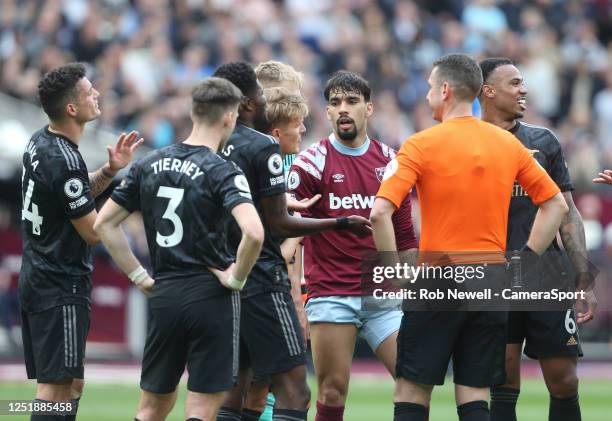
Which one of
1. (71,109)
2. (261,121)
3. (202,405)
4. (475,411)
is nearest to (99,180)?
(71,109)

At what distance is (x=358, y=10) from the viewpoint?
2389 centimetres

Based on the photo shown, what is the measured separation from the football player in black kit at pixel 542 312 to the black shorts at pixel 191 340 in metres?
2.40

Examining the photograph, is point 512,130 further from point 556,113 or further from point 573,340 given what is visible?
point 556,113

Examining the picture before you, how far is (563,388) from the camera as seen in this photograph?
9320mm

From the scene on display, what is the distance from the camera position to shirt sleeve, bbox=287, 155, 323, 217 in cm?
966

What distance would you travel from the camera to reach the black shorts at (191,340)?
788cm

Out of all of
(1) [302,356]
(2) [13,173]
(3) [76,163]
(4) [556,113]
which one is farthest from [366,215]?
(4) [556,113]

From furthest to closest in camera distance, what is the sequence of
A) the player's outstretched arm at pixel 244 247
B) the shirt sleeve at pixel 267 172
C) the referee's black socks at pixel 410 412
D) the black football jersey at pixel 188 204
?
the shirt sleeve at pixel 267 172, the referee's black socks at pixel 410 412, the black football jersey at pixel 188 204, the player's outstretched arm at pixel 244 247

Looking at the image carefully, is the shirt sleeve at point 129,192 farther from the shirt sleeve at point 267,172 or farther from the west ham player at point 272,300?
the shirt sleeve at point 267,172

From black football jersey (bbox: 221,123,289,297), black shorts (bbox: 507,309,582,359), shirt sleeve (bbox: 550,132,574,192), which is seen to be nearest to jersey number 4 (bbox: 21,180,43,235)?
black football jersey (bbox: 221,123,289,297)

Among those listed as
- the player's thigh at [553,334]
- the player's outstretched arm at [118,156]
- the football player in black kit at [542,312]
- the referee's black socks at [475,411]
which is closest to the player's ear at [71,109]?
the player's outstretched arm at [118,156]

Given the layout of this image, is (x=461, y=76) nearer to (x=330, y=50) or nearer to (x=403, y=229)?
(x=403, y=229)

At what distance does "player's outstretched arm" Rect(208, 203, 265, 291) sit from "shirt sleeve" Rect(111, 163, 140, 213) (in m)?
0.64

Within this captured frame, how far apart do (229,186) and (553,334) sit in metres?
2.84
